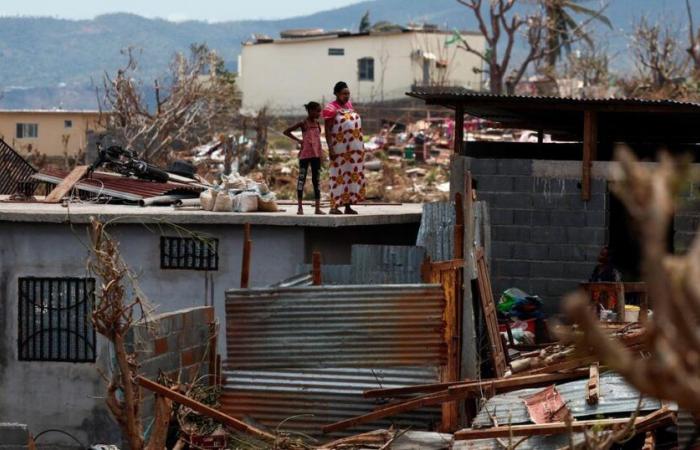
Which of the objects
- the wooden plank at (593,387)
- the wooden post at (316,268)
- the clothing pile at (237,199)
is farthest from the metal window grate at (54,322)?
the wooden plank at (593,387)

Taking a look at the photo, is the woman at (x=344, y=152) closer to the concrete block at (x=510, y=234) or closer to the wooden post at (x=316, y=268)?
the concrete block at (x=510, y=234)

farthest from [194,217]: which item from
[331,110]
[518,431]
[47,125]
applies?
[47,125]

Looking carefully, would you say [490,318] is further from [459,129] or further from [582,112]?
[582,112]

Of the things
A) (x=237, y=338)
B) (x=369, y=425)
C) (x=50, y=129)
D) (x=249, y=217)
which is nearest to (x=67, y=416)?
(x=249, y=217)

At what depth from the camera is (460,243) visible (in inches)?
474

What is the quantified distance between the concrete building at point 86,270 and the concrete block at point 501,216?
1.30 meters

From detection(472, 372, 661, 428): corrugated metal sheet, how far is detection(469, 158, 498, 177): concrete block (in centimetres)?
499

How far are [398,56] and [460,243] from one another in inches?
2174

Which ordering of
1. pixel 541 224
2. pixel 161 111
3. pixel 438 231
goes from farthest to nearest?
1. pixel 161 111
2. pixel 541 224
3. pixel 438 231

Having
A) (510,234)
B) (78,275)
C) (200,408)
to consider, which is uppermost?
(510,234)

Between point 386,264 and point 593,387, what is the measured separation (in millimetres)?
3846

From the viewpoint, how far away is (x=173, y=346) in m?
11.9

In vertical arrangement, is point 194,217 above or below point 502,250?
above

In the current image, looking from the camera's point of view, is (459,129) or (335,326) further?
(459,129)
